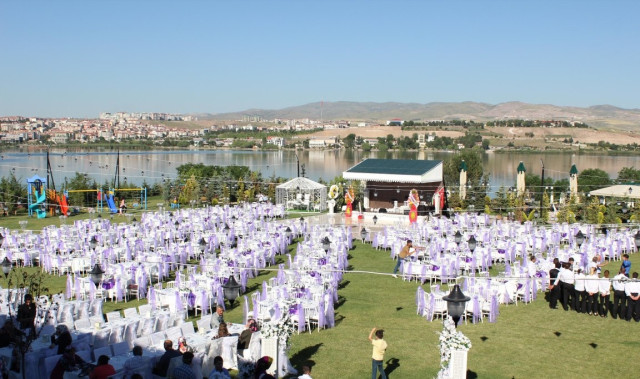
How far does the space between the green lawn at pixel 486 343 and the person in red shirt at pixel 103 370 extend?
3.07 m

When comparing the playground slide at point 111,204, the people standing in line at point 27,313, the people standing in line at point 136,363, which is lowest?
the playground slide at point 111,204

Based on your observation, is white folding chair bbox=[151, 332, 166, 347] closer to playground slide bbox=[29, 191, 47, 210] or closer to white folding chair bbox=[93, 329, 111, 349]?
white folding chair bbox=[93, 329, 111, 349]

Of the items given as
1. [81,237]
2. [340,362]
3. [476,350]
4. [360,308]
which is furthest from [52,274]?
[476,350]

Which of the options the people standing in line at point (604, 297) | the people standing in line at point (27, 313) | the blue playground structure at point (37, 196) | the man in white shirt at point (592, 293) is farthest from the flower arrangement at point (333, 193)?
the people standing in line at point (27, 313)

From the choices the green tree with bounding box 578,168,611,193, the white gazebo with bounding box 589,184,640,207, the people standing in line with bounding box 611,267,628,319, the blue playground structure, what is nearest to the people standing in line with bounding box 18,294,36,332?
the people standing in line with bounding box 611,267,628,319

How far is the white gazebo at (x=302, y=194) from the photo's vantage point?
3042cm

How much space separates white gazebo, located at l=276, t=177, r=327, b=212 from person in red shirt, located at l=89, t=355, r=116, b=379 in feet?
75.7

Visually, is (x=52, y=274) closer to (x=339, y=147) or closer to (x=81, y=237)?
(x=81, y=237)

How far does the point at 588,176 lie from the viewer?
136 ft

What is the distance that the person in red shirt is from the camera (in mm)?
7289

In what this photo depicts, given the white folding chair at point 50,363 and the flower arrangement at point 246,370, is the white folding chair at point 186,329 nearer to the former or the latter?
the flower arrangement at point 246,370

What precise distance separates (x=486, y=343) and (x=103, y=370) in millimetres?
6453

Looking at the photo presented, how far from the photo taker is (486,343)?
Answer: 10297 millimetres

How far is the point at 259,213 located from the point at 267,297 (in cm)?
1531
